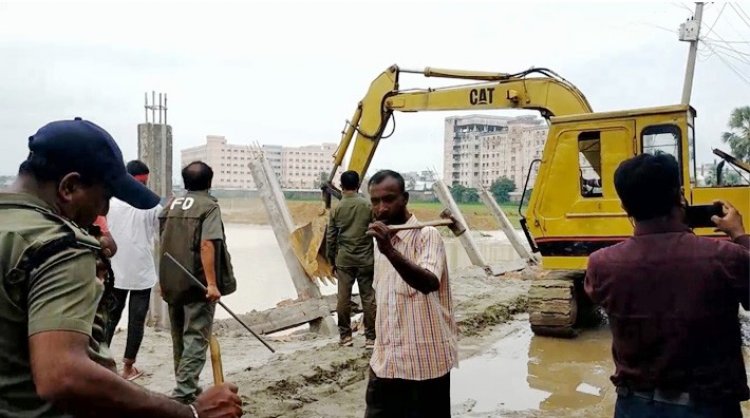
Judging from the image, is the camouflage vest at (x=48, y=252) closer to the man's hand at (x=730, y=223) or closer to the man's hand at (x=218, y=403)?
the man's hand at (x=218, y=403)

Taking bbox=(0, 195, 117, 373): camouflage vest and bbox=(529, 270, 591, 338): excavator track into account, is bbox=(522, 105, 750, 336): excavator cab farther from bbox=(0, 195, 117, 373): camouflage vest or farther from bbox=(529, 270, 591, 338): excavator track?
bbox=(0, 195, 117, 373): camouflage vest

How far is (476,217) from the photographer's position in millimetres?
37219

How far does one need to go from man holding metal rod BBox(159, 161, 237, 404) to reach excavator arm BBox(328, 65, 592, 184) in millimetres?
4572

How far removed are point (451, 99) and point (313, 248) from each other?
106 inches

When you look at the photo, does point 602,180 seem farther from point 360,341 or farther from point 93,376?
point 93,376

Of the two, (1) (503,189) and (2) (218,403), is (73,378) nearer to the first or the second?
(2) (218,403)

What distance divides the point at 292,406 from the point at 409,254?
84.0 inches

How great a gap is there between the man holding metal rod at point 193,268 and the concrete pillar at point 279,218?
410cm

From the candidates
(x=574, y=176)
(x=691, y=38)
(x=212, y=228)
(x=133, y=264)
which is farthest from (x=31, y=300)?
(x=691, y=38)

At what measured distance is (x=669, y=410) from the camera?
2.24 m

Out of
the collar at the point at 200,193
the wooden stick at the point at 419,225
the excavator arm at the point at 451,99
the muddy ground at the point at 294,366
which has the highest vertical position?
the excavator arm at the point at 451,99

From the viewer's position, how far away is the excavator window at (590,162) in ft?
24.4

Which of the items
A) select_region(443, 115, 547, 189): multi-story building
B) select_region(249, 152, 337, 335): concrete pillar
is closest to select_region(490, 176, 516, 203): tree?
select_region(443, 115, 547, 189): multi-story building

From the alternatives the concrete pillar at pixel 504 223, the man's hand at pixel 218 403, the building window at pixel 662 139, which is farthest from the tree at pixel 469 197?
the man's hand at pixel 218 403
